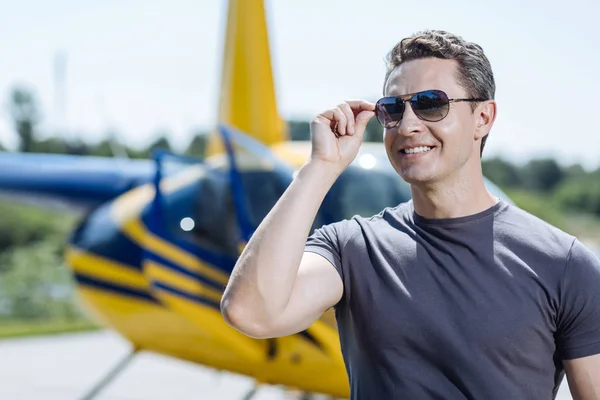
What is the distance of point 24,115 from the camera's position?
45688mm

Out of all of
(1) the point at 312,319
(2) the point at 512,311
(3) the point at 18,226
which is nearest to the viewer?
(2) the point at 512,311

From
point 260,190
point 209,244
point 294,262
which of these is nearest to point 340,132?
point 294,262

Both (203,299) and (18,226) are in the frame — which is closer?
(203,299)

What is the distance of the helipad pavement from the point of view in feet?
26.1

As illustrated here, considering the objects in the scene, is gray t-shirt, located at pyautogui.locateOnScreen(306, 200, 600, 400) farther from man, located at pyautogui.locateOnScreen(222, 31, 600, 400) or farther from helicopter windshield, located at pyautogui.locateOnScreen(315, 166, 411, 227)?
helicopter windshield, located at pyautogui.locateOnScreen(315, 166, 411, 227)

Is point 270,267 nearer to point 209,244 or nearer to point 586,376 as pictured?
point 586,376

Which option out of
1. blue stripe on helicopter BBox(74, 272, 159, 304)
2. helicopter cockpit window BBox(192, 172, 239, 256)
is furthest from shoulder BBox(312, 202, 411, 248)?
blue stripe on helicopter BBox(74, 272, 159, 304)

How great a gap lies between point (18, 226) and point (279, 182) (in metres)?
21.4

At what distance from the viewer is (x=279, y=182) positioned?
4.48 metres

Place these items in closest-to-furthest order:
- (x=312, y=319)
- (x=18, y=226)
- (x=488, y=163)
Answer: (x=312, y=319) < (x=18, y=226) < (x=488, y=163)

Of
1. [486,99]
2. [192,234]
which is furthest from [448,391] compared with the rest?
[192,234]

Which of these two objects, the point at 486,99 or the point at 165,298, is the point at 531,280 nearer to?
the point at 486,99

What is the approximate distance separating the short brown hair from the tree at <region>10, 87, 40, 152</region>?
137 feet

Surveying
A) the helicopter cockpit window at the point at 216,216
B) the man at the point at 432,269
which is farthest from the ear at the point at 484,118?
the helicopter cockpit window at the point at 216,216
